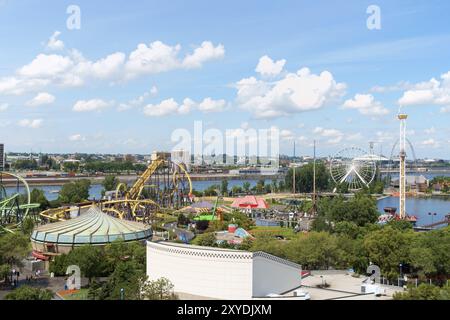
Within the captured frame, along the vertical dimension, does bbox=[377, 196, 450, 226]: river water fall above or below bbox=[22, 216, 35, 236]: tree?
below

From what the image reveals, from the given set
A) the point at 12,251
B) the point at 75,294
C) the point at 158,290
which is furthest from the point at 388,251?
the point at 12,251

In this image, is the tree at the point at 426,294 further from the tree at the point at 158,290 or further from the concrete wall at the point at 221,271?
the tree at the point at 158,290

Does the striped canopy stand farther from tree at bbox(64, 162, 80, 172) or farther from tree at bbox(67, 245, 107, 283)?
tree at bbox(64, 162, 80, 172)

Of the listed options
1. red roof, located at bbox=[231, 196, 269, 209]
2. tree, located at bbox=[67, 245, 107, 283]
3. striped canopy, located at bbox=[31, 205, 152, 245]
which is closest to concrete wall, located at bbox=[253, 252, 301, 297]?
tree, located at bbox=[67, 245, 107, 283]

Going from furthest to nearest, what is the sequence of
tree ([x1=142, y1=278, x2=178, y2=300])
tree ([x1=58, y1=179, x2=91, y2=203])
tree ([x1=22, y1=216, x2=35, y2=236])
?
tree ([x1=58, y1=179, x2=91, y2=203])
tree ([x1=22, y1=216, x2=35, y2=236])
tree ([x1=142, y1=278, x2=178, y2=300])

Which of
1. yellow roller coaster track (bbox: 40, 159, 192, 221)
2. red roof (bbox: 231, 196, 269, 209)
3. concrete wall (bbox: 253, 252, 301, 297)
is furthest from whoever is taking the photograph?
red roof (bbox: 231, 196, 269, 209)

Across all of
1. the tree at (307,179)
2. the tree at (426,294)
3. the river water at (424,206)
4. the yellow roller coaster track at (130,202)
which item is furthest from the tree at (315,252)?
the tree at (307,179)
